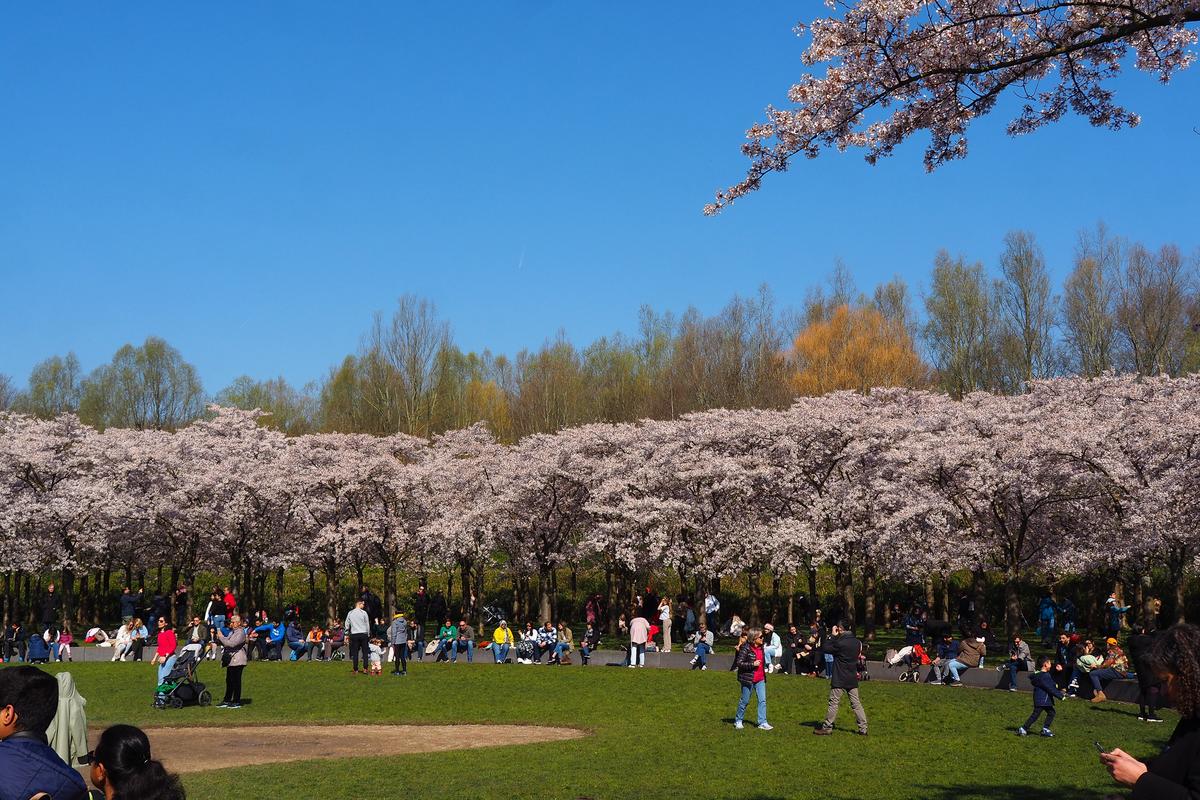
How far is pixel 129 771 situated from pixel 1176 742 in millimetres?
4283

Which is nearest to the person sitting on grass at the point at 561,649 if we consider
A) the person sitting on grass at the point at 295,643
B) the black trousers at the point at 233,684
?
the person sitting on grass at the point at 295,643

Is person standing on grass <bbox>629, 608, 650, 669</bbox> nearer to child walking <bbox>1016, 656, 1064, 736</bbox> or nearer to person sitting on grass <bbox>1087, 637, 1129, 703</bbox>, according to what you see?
person sitting on grass <bbox>1087, 637, 1129, 703</bbox>

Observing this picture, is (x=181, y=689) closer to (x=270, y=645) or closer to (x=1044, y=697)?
(x=270, y=645)

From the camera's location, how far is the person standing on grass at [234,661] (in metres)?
Result: 19.8

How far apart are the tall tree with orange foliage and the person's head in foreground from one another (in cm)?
5310

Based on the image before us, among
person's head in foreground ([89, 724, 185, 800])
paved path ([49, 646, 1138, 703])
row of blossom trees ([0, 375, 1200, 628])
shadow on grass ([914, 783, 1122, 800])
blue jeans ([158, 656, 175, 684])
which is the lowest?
paved path ([49, 646, 1138, 703])

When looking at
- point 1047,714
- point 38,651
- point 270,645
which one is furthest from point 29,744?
point 38,651

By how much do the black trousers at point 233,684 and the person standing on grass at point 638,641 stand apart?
979 centimetres

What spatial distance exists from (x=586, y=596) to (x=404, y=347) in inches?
Answer: 1177

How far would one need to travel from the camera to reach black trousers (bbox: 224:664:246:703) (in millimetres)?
20188

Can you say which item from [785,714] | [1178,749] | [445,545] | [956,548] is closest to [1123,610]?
[956,548]

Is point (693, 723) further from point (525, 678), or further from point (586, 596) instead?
point (586, 596)

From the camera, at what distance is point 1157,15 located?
746 centimetres

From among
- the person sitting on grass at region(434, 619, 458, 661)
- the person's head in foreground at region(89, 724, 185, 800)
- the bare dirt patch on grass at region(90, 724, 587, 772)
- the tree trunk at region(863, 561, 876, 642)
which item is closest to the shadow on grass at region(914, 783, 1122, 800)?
the bare dirt patch on grass at region(90, 724, 587, 772)
